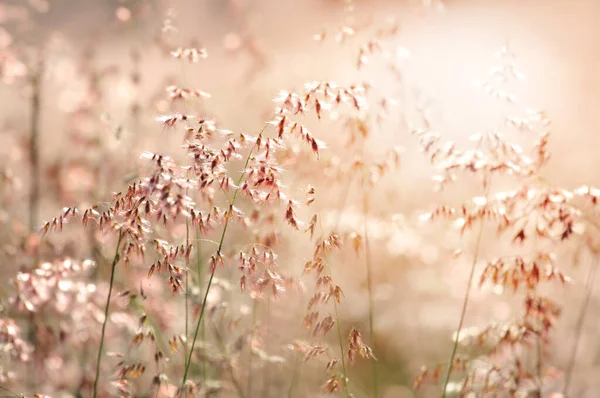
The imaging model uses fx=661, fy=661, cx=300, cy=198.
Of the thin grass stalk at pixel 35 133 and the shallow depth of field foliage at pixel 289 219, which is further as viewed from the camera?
the thin grass stalk at pixel 35 133

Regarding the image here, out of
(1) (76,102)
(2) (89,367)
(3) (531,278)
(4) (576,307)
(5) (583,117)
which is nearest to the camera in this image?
(3) (531,278)

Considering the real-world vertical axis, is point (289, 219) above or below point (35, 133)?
below

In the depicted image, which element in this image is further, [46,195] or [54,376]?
[46,195]

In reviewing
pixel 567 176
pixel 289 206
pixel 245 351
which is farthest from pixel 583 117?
pixel 289 206

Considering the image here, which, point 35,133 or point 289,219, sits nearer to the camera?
point 289,219

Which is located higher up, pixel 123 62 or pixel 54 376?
pixel 123 62

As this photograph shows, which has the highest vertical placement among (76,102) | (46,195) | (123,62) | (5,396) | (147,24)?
(123,62)

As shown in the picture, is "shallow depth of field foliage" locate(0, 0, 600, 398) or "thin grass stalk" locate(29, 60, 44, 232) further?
"thin grass stalk" locate(29, 60, 44, 232)

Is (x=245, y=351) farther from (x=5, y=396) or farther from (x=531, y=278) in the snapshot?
(x=531, y=278)
